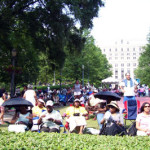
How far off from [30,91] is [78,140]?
6571 millimetres

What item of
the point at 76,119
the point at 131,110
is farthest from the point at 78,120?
the point at 131,110

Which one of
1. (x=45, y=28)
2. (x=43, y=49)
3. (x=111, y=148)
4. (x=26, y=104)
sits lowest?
(x=111, y=148)

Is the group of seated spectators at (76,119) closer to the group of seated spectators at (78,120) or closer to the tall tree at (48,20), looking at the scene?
the group of seated spectators at (78,120)

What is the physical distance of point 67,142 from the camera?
449 centimetres

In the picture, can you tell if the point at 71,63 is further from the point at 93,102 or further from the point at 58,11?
the point at 93,102

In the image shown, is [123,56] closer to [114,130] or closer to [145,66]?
[145,66]

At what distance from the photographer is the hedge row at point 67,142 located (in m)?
4.16

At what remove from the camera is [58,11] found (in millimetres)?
13859

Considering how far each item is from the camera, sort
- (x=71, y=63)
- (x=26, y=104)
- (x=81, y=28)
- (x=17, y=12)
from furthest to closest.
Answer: (x=71, y=63)
(x=81, y=28)
(x=17, y=12)
(x=26, y=104)

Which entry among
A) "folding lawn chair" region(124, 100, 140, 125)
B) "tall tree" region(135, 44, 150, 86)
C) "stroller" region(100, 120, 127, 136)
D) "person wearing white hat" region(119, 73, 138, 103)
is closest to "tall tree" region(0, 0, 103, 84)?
"person wearing white hat" region(119, 73, 138, 103)

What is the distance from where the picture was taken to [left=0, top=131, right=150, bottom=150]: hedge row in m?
4.16

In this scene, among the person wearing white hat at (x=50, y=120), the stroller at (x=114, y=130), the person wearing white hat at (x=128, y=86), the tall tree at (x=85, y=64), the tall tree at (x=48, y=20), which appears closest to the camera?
the stroller at (x=114, y=130)

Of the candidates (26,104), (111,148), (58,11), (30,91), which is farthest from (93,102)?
(111,148)

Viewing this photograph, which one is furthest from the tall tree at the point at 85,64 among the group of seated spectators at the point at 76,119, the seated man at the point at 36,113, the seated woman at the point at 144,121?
the seated woman at the point at 144,121
